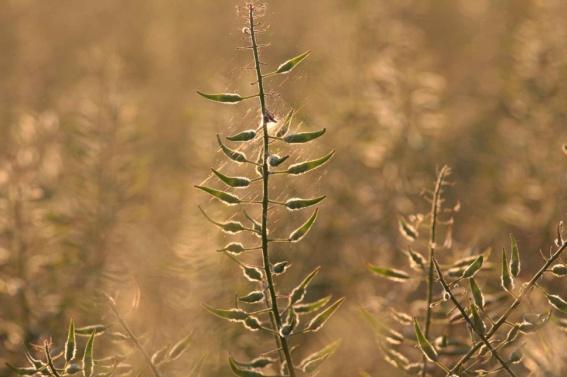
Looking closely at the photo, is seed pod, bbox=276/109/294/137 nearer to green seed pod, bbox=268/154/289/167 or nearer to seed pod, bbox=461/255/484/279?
green seed pod, bbox=268/154/289/167

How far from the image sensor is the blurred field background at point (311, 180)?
1848 millimetres

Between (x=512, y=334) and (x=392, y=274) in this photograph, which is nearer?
(x=512, y=334)

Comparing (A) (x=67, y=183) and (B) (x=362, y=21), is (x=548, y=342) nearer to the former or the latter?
(A) (x=67, y=183)

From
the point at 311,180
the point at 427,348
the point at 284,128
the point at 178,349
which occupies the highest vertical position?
the point at 284,128

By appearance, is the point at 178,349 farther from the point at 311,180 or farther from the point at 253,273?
the point at 311,180

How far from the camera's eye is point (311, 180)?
228 cm

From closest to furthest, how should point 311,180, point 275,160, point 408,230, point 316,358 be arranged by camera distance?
point 275,160, point 316,358, point 408,230, point 311,180

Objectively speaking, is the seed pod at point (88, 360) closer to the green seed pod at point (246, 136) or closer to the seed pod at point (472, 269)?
the green seed pod at point (246, 136)

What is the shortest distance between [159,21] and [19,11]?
3.58ft

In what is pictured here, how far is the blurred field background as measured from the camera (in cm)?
185

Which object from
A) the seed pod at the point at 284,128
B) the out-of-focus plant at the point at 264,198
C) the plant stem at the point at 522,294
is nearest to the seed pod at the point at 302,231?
the out-of-focus plant at the point at 264,198

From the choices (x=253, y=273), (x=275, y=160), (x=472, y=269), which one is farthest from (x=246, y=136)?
(x=472, y=269)

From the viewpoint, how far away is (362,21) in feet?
9.73

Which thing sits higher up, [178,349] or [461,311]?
[461,311]
